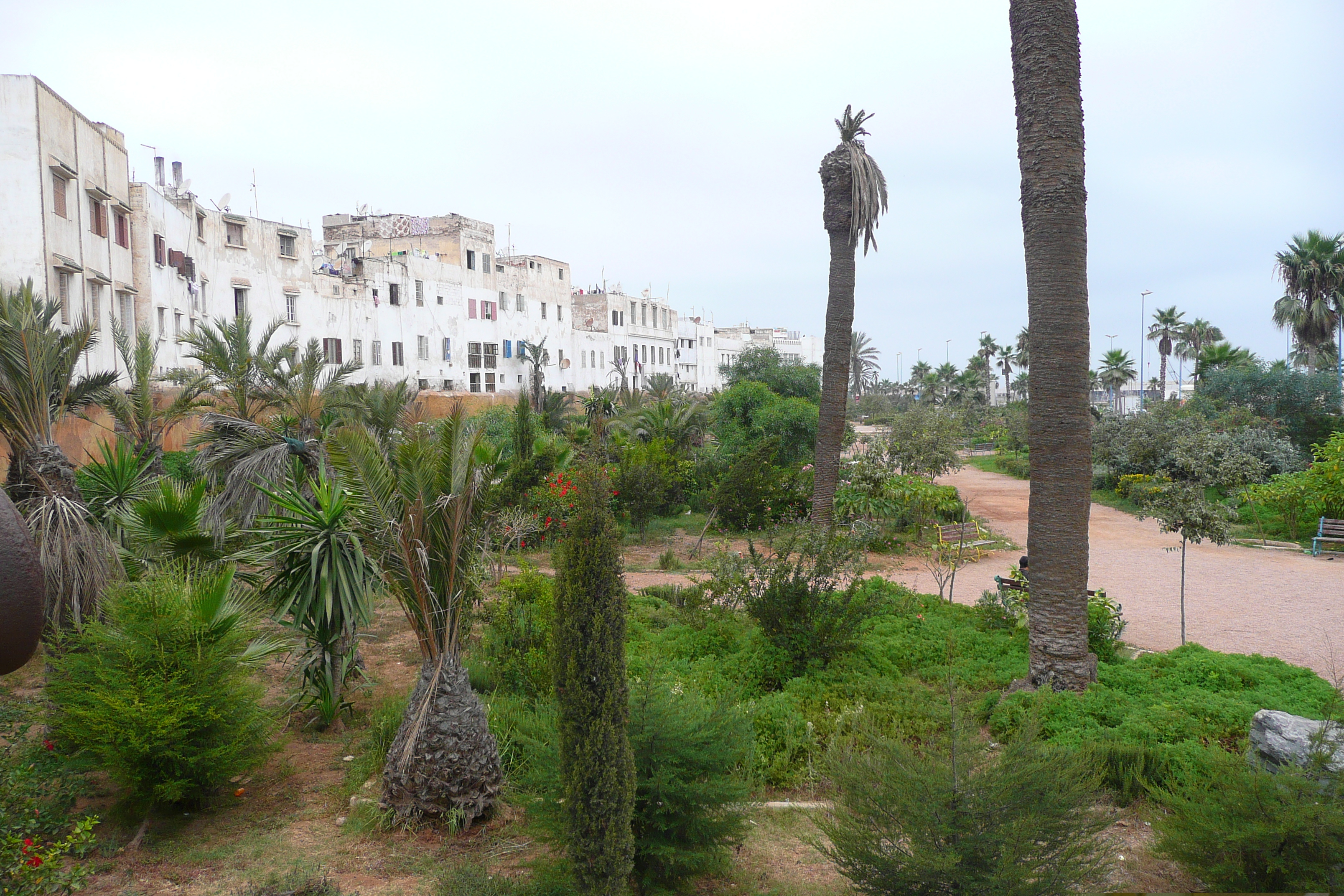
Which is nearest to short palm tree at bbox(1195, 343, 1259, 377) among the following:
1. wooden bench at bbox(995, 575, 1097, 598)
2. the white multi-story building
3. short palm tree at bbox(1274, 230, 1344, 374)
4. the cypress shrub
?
short palm tree at bbox(1274, 230, 1344, 374)

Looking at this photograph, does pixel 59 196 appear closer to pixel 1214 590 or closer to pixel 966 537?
pixel 966 537

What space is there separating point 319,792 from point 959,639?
22.9ft

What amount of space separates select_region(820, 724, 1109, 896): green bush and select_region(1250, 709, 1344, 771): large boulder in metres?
1.79

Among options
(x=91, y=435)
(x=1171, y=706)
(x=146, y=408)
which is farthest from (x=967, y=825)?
(x=91, y=435)

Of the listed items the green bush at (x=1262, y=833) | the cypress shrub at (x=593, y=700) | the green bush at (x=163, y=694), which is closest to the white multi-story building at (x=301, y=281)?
the green bush at (x=163, y=694)

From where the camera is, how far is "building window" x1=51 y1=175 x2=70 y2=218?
17344mm

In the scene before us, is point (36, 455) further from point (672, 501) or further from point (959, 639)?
point (672, 501)

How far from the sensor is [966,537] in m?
18.9

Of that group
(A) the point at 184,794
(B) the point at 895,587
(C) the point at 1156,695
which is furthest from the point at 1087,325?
(A) the point at 184,794

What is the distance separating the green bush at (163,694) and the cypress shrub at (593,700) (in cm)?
317

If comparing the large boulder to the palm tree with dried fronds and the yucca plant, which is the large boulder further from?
the palm tree with dried fronds

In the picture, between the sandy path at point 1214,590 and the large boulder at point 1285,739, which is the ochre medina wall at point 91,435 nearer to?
the large boulder at point 1285,739

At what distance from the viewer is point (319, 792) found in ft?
21.6

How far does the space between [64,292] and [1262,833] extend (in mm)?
22159
